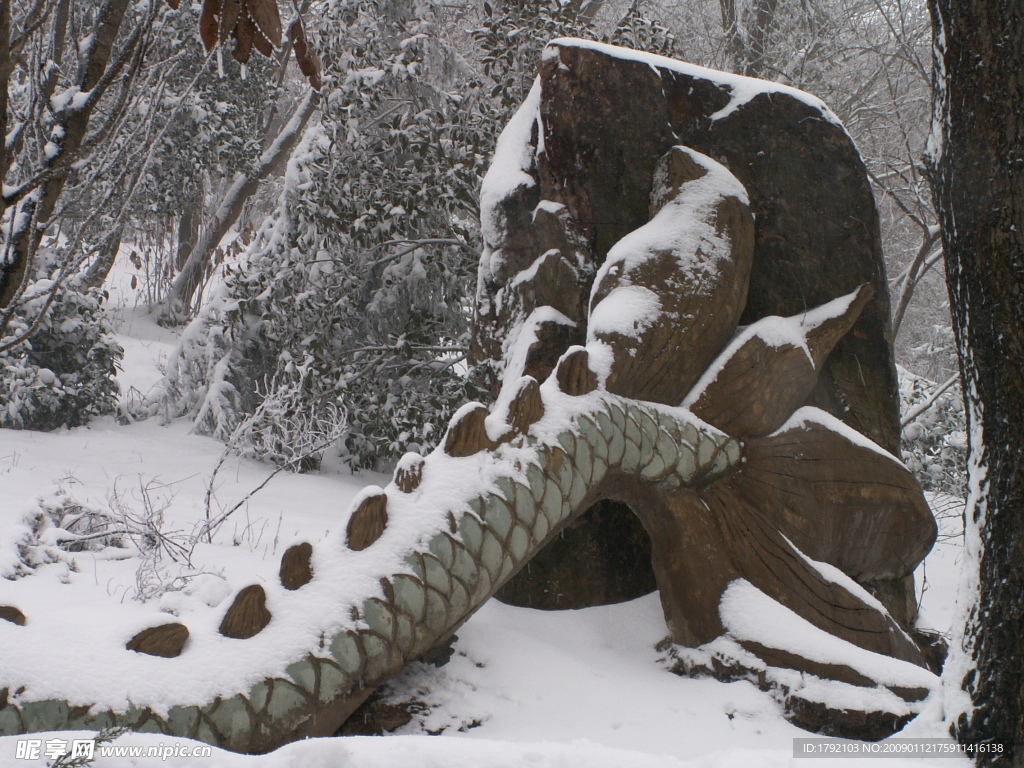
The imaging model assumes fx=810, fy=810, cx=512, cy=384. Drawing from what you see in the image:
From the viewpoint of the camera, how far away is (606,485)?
2.54 m

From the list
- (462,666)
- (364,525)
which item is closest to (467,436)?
(364,525)

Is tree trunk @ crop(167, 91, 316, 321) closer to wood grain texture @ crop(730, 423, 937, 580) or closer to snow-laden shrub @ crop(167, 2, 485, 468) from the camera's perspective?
snow-laden shrub @ crop(167, 2, 485, 468)

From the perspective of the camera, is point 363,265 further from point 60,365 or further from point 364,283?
point 60,365

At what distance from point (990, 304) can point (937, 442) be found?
16.6 feet

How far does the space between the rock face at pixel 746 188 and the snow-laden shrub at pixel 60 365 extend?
3536 millimetres

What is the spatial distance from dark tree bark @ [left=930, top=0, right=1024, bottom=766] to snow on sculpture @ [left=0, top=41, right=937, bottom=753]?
0.68 m

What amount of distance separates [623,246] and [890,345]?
48.9 inches

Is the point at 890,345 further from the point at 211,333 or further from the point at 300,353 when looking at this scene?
the point at 211,333

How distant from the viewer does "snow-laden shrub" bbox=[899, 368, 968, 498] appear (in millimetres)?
6043

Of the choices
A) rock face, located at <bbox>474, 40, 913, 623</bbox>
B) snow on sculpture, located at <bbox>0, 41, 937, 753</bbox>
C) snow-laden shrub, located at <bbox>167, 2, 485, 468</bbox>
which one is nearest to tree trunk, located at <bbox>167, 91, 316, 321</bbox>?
snow-laden shrub, located at <bbox>167, 2, 485, 468</bbox>

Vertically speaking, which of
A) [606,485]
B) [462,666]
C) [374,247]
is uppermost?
[374,247]

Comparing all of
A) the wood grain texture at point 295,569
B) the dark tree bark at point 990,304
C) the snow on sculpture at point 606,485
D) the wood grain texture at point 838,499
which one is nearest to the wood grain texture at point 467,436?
the snow on sculpture at point 606,485

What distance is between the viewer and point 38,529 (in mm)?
3193

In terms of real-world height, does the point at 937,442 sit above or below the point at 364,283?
below
